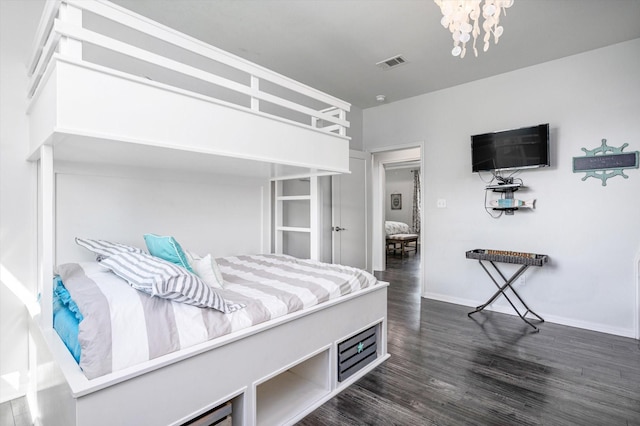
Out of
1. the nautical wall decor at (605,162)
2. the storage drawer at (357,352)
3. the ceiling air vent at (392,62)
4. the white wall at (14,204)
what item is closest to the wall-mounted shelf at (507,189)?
the nautical wall decor at (605,162)

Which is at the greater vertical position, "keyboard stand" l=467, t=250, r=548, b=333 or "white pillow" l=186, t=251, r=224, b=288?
"white pillow" l=186, t=251, r=224, b=288

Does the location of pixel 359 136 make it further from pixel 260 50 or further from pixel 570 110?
pixel 570 110

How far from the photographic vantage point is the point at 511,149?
3410 mm

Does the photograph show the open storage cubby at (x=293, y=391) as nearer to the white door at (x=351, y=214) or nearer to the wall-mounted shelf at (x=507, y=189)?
the white door at (x=351, y=214)

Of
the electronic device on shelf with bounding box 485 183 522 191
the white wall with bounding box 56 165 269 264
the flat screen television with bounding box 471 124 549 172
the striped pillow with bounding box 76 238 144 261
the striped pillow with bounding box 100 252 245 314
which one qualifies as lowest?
the striped pillow with bounding box 100 252 245 314

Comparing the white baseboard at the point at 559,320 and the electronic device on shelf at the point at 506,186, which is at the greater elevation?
the electronic device on shelf at the point at 506,186

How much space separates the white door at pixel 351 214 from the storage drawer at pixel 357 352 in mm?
1708

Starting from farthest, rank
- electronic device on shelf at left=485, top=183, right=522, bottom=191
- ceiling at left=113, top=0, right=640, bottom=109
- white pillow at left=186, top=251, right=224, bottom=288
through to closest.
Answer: electronic device on shelf at left=485, top=183, right=522, bottom=191 → ceiling at left=113, top=0, right=640, bottom=109 → white pillow at left=186, top=251, right=224, bottom=288

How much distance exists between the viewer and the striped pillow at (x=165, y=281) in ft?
4.24

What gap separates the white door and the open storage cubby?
199 centimetres

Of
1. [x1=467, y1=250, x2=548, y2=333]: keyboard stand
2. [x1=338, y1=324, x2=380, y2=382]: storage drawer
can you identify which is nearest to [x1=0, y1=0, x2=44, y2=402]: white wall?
[x1=338, y1=324, x2=380, y2=382]: storage drawer

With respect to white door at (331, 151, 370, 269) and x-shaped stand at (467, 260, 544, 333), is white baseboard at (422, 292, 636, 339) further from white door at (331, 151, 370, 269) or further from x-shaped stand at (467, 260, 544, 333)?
white door at (331, 151, 370, 269)

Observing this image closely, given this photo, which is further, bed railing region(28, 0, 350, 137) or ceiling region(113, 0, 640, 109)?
ceiling region(113, 0, 640, 109)

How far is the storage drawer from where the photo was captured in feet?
6.75
